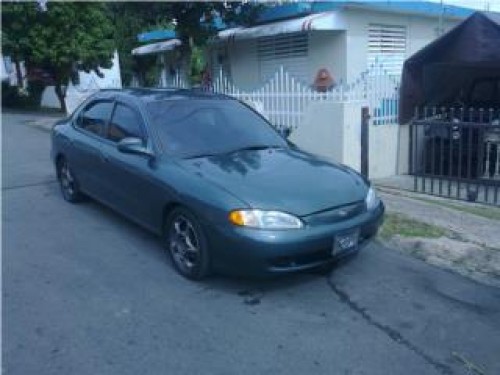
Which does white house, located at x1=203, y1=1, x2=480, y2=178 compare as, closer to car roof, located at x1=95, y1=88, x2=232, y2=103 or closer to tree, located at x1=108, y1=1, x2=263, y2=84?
tree, located at x1=108, y1=1, x2=263, y2=84

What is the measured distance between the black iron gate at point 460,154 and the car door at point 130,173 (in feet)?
15.1

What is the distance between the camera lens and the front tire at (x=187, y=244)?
4531mm

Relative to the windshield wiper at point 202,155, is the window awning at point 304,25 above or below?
above

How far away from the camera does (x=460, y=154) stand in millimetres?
8375

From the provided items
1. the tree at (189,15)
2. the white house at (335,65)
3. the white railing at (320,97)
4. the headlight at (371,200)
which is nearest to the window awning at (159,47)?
the white house at (335,65)

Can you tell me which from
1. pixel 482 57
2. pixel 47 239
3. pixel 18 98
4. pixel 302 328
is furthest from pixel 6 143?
pixel 18 98

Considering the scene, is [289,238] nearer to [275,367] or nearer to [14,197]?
[275,367]

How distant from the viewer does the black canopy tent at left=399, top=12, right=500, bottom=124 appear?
9.42 m

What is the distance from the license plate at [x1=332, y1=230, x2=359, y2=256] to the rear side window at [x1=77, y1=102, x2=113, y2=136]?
3.03 metres

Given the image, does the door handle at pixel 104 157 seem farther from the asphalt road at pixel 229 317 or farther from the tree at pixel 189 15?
the tree at pixel 189 15

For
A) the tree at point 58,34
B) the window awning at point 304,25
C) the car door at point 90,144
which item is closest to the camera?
the car door at point 90,144

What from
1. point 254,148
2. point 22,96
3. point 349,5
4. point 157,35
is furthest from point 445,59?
point 22,96

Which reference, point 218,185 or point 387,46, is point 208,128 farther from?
point 387,46

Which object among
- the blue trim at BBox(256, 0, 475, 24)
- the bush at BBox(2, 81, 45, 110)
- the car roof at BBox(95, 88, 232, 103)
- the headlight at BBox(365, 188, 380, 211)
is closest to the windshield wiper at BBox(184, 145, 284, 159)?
the car roof at BBox(95, 88, 232, 103)
